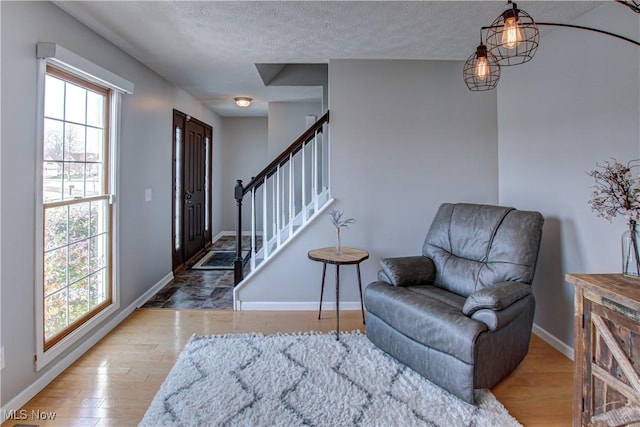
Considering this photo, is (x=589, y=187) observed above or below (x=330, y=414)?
above

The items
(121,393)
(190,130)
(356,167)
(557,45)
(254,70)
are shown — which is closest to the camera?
(121,393)

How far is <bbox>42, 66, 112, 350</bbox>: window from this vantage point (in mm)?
2344

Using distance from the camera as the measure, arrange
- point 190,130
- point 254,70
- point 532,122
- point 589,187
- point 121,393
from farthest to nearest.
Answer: point 190,130 < point 254,70 < point 532,122 < point 589,187 < point 121,393

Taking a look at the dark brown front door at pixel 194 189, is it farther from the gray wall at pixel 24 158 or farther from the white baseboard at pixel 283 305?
the white baseboard at pixel 283 305

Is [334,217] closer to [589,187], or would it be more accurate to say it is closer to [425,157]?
[425,157]

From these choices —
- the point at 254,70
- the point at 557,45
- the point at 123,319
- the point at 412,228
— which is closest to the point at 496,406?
the point at 412,228

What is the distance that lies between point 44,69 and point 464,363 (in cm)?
295

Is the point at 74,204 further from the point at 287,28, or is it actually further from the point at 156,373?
the point at 287,28

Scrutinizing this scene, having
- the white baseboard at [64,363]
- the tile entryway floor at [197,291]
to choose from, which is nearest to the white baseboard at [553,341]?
the tile entryway floor at [197,291]

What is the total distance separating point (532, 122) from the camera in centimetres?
306

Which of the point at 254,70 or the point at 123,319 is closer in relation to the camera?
the point at 123,319

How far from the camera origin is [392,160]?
3553mm

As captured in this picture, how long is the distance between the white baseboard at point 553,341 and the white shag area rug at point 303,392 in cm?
97

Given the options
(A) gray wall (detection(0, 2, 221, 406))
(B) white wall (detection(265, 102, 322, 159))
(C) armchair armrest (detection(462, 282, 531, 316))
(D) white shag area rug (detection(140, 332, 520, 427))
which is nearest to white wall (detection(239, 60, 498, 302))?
(D) white shag area rug (detection(140, 332, 520, 427))
